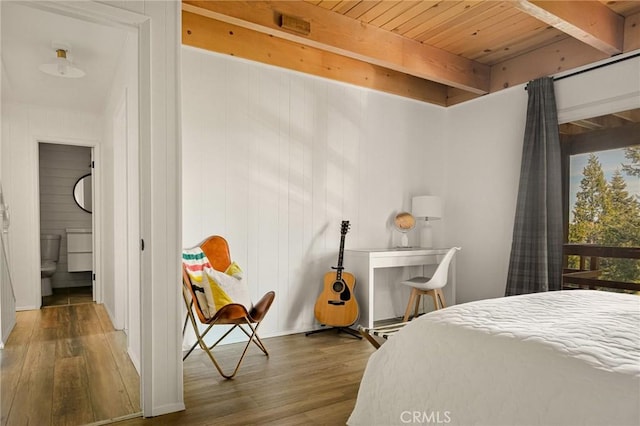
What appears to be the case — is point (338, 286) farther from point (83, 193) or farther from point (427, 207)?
point (83, 193)

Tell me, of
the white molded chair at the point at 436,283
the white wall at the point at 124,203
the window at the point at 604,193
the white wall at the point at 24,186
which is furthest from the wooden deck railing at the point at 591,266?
the white wall at the point at 24,186

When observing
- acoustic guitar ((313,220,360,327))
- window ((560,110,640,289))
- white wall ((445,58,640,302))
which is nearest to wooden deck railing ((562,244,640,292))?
window ((560,110,640,289))

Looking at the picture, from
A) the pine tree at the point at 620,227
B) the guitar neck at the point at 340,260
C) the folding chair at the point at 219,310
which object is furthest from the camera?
the guitar neck at the point at 340,260

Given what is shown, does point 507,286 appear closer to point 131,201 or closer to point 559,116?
point 559,116

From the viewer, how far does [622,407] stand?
1.00m

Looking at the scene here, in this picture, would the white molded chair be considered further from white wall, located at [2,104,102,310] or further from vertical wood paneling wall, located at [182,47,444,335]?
white wall, located at [2,104,102,310]

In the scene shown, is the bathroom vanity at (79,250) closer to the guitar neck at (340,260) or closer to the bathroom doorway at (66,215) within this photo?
the bathroom doorway at (66,215)

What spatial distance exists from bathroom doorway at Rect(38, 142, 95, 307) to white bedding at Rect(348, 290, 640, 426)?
5.33 meters

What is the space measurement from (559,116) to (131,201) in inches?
143

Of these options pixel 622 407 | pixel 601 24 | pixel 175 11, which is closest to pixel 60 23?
pixel 175 11

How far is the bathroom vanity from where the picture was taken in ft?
19.0

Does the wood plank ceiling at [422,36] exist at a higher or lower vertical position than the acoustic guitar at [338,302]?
higher

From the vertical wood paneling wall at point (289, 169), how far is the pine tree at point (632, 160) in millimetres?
1830

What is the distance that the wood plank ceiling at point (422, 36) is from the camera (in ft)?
9.75
